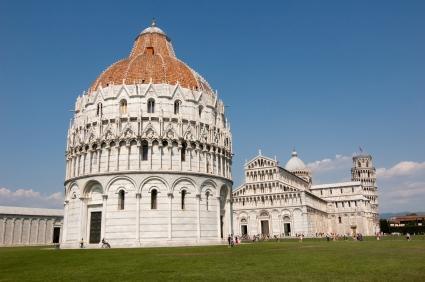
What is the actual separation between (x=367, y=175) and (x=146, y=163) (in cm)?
12197

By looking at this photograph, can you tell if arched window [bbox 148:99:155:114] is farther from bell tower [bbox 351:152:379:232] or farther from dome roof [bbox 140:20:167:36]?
bell tower [bbox 351:152:379:232]

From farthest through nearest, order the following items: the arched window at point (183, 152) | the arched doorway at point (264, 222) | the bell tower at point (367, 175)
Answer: the bell tower at point (367, 175) → the arched doorway at point (264, 222) → the arched window at point (183, 152)

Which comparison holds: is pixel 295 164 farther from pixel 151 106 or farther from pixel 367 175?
pixel 151 106

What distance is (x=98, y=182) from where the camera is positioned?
47531 millimetres

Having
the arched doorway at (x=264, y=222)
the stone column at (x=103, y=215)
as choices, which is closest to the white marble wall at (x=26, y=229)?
the stone column at (x=103, y=215)

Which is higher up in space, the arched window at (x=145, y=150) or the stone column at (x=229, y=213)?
the arched window at (x=145, y=150)

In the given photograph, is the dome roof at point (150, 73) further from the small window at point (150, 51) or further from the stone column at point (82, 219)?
the stone column at point (82, 219)

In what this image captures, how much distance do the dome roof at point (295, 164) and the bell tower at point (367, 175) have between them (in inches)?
1006

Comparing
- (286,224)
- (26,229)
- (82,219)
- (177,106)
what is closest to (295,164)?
(286,224)

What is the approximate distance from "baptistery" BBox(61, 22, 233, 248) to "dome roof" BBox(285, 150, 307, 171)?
85113mm

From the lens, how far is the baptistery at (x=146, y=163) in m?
46.0

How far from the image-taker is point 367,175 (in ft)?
490

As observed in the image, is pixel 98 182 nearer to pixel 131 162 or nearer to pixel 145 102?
pixel 131 162

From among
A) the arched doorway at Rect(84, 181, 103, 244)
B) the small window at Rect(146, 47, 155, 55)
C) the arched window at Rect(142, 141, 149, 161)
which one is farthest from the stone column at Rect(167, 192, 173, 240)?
the small window at Rect(146, 47, 155, 55)
